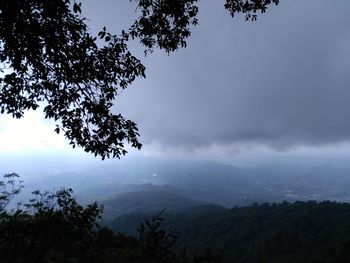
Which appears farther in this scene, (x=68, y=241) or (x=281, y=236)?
(x=281, y=236)

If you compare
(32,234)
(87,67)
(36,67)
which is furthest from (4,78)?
(32,234)

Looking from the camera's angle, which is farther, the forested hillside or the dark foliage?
the forested hillside

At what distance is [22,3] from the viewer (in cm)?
759

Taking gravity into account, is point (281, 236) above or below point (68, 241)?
below

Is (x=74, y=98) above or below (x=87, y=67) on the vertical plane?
below

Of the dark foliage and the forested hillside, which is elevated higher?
the dark foliage

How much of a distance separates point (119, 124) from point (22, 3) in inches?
138

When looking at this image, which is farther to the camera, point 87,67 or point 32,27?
point 87,67

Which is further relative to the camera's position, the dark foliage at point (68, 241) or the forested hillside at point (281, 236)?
the forested hillside at point (281, 236)


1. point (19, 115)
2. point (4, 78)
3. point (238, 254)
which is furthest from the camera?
point (238, 254)

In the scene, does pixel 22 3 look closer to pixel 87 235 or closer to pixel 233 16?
pixel 233 16

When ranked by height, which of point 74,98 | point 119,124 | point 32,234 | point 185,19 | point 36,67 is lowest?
point 32,234

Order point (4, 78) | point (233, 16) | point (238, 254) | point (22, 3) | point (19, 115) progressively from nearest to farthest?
point (22, 3)
point (4, 78)
point (19, 115)
point (233, 16)
point (238, 254)

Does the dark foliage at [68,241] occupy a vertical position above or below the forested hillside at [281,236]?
above
